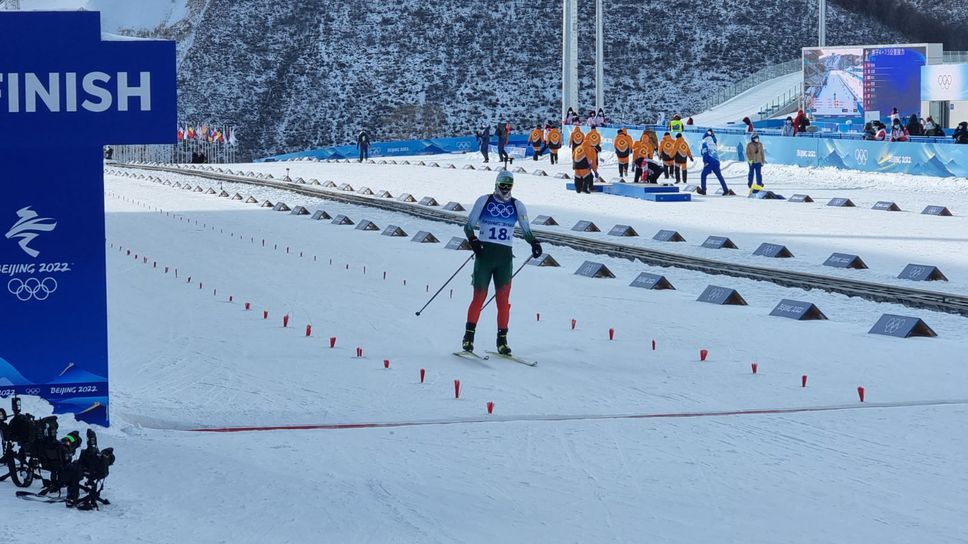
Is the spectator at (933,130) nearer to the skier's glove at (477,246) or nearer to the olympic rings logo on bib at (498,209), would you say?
the olympic rings logo on bib at (498,209)

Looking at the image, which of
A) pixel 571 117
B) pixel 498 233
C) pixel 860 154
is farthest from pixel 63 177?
pixel 571 117

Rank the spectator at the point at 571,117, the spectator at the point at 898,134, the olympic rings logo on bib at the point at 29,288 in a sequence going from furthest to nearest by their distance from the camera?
1. the spectator at the point at 571,117
2. the spectator at the point at 898,134
3. the olympic rings logo on bib at the point at 29,288

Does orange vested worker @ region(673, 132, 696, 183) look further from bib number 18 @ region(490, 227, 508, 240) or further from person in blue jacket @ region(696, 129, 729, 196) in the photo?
bib number 18 @ region(490, 227, 508, 240)

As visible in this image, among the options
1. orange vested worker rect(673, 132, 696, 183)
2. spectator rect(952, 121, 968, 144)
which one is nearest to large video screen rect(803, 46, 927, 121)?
spectator rect(952, 121, 968, 144)

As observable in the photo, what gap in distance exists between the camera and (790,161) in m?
42.3

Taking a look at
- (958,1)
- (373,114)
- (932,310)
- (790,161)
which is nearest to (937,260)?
(932,310)

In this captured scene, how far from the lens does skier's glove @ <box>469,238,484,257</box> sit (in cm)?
1321

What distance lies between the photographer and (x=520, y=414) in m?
11.0

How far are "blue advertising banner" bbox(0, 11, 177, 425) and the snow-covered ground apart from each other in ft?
2.15

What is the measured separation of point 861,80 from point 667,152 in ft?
54.0

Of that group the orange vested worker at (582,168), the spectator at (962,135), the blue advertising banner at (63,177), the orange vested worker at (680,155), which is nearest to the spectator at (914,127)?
the spectator at (962,135)

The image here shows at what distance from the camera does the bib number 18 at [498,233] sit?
13.4 metres

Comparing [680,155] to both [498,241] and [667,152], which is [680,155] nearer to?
[667,152]

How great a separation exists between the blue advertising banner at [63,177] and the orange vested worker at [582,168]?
26833 mm
